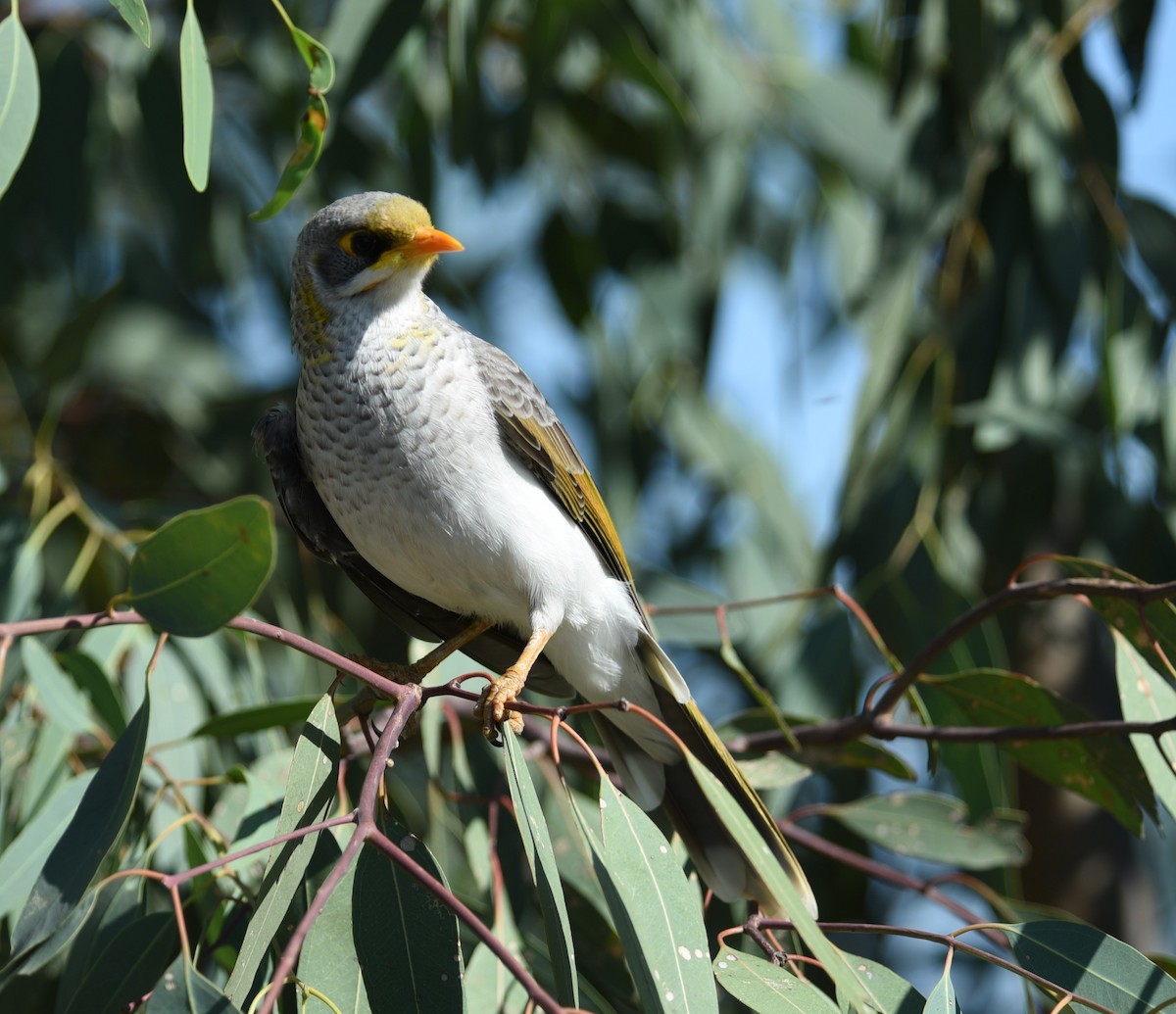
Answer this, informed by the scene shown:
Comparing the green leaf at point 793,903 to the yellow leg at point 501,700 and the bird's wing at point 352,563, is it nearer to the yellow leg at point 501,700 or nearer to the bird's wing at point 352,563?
the yellow leg at point 501,700

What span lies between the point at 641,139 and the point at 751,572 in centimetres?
135

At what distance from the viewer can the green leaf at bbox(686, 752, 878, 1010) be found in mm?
1352

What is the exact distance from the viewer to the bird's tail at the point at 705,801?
2.10 meters

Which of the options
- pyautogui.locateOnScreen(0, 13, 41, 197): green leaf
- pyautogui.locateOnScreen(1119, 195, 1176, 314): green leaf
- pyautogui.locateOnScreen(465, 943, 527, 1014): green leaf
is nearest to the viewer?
pyautogui.locateOnScreen(0, 13, 41, 197): green leaf

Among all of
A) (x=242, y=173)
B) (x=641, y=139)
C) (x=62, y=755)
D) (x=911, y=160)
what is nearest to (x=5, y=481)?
(x=62, y=755)

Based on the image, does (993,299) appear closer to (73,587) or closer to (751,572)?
(751,572)

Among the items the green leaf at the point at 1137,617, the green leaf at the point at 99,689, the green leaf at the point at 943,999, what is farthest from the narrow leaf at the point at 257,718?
the green leaf at the point at 1137,617

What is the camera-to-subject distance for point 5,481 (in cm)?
306

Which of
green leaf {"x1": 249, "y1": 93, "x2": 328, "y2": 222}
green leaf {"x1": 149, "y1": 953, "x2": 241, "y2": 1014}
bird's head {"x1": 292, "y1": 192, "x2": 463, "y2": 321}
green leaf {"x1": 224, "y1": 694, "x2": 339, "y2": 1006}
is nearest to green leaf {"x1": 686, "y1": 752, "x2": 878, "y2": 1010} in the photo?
green leaf {"x1": 224, "y1": 694, "x2": 339, "y2": 1006}

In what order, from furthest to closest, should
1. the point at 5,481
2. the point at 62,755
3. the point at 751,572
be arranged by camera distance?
1. the point at 751,572
2. the point at 5,481
3. the point at 62,755

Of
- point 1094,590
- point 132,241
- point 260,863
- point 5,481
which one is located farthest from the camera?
point 132,241

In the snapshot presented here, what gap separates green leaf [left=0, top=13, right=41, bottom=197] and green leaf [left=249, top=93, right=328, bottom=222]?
35cm

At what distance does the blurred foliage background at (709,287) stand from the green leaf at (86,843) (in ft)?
3.52

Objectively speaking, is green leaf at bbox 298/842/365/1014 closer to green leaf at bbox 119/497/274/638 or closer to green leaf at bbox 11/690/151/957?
green leaf at bbox 11/690/151/957
